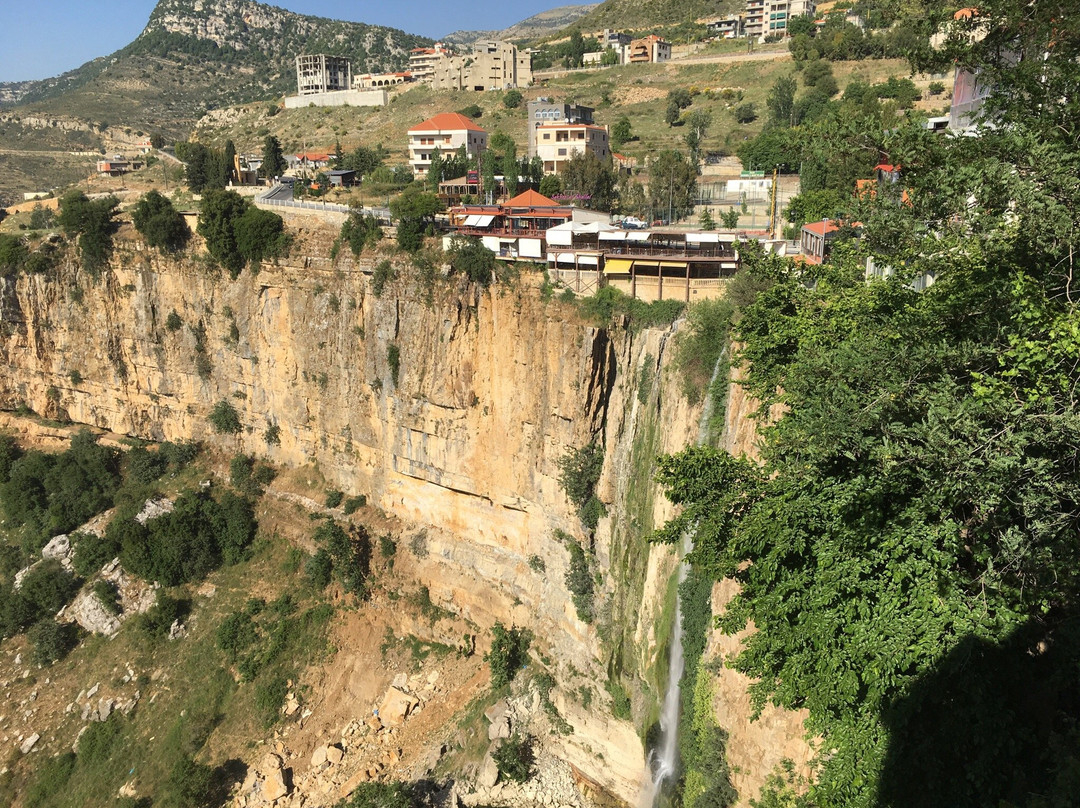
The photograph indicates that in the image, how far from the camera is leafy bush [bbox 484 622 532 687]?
2386cm

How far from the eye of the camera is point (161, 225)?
32.0m

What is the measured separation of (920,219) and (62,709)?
29825 millimetres

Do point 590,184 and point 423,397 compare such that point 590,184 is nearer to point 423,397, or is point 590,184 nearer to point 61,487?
point 423,397

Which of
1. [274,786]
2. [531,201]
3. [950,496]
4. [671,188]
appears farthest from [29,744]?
[671,188]

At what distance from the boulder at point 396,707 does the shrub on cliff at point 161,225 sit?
69.4ft

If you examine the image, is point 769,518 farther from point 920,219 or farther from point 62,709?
point 62,709

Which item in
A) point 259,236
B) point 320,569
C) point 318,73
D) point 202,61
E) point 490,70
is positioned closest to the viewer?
point 320,569

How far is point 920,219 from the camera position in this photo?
8.73 m

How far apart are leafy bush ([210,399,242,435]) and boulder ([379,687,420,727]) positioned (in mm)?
15059

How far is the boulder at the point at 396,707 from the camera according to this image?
23.9m

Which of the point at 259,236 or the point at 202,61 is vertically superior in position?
the point at 202,61

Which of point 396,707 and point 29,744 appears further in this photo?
point 29,744

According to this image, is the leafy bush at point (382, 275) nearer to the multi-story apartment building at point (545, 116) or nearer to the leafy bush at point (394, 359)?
the leafy bush at point (394, 359)

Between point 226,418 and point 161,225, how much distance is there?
8.68 meters
